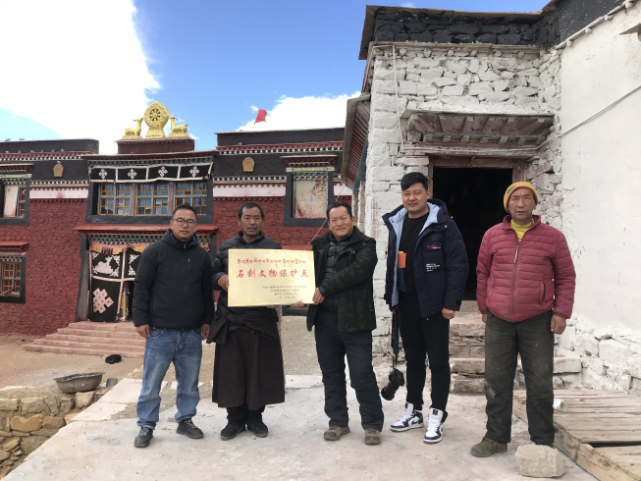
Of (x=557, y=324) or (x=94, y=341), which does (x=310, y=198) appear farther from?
(x=557, y=324)

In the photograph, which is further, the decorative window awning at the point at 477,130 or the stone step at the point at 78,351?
the stone step at the point at 78,351

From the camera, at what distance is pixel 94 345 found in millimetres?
12750

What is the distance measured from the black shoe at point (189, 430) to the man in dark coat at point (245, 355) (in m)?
0.19

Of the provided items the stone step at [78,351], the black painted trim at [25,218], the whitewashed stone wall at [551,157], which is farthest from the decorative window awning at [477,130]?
the black painted trim at [25,218]

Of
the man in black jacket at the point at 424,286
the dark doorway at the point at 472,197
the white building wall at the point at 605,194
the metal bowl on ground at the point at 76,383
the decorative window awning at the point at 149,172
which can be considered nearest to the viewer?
the man in black jacket at the point at 424,286

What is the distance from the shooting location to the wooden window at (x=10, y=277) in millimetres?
15180

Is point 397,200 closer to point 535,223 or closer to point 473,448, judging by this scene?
point 535,223

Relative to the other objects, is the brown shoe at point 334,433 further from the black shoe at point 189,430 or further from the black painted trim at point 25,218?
the black painted trim at point 25,218

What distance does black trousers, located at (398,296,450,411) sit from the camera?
9.53 feet

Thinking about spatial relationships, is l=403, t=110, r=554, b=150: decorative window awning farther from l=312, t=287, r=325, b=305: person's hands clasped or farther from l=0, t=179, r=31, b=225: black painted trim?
l=0, t=179, r=31, b=225: black painted trim

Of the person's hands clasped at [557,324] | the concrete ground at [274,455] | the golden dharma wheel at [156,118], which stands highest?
the golden dharma wheel at [156,118]

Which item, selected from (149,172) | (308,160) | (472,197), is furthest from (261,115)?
(472,197)

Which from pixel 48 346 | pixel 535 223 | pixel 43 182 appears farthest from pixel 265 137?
pixel 535 223

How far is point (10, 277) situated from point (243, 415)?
16.5m
